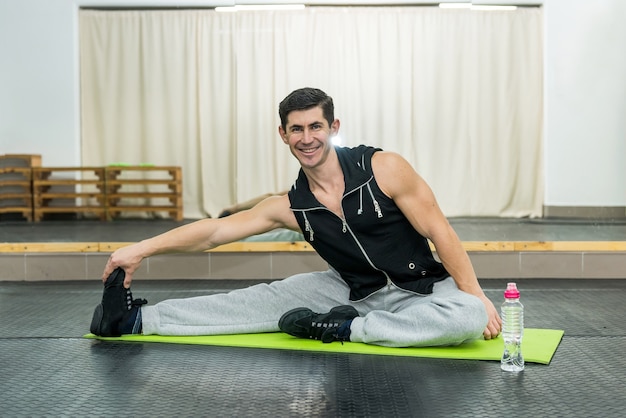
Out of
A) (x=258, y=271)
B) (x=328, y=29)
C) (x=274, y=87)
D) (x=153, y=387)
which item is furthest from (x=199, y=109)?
(x=153, y=387)

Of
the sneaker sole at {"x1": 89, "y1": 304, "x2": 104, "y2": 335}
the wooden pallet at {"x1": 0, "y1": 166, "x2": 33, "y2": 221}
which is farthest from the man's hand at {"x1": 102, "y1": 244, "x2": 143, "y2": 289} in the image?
the wooden pallet at {"x1": 0, "y1": 166, "x2": 33, "y2": 221}

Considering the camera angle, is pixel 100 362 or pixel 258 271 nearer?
pixel 100 362

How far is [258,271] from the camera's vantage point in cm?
410

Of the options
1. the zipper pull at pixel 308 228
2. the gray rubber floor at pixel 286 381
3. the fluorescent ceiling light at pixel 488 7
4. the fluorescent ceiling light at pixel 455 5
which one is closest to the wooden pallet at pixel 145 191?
the fluorescent ceiling light at pixel 455 5

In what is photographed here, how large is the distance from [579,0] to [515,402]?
14.9 ft

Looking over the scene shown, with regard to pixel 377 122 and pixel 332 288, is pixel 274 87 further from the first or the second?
pixel 332 288

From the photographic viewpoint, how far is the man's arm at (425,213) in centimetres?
238

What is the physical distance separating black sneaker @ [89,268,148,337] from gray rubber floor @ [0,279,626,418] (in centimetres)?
6

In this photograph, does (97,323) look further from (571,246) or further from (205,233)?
(571,246)

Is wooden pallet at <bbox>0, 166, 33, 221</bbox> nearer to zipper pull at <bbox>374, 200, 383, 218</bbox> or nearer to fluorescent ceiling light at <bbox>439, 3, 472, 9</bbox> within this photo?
fluorescent ceiling light at <bbox>439, 3, 472, 9</bbox>

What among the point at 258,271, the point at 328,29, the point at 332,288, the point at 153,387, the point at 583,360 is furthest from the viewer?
the point at 328,29

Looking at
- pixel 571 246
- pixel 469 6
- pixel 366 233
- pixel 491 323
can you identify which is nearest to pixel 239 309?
pixel 366 233

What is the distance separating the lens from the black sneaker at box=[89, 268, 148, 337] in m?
2.51

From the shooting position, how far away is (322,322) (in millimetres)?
2482
